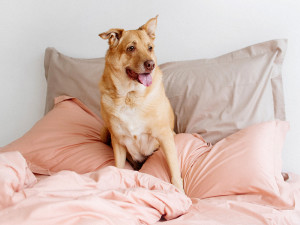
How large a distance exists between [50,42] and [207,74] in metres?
1.31

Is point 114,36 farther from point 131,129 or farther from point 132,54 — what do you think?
point 131,129

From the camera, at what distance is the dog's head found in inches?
58.3

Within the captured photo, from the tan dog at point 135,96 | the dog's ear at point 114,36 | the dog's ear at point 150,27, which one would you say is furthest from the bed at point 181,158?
the dog's ear at point 114,36

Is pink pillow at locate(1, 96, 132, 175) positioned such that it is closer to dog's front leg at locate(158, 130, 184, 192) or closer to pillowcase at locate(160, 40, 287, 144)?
dog's front leg at locate(158, 130, 184, 192)

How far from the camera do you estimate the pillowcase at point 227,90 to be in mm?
1668

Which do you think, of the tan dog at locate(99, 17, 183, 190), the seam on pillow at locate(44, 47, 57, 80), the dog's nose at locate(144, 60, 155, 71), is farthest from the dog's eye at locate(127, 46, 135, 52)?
the seam on pillow at locate(44, 47, 57, 80)

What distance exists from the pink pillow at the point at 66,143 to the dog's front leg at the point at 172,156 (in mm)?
348

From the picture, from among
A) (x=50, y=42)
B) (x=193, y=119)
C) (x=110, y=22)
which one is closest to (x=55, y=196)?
(x=193, y=119)

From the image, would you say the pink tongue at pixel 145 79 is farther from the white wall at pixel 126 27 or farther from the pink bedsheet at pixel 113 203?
the white wall at pixel 126 27

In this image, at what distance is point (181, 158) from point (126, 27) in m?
1.09

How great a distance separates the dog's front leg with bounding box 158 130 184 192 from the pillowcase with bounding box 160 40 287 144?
25cm

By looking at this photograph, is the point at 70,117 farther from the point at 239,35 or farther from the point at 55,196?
the point at 239,35

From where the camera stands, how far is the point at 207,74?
1780 mm

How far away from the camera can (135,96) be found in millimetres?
1569
